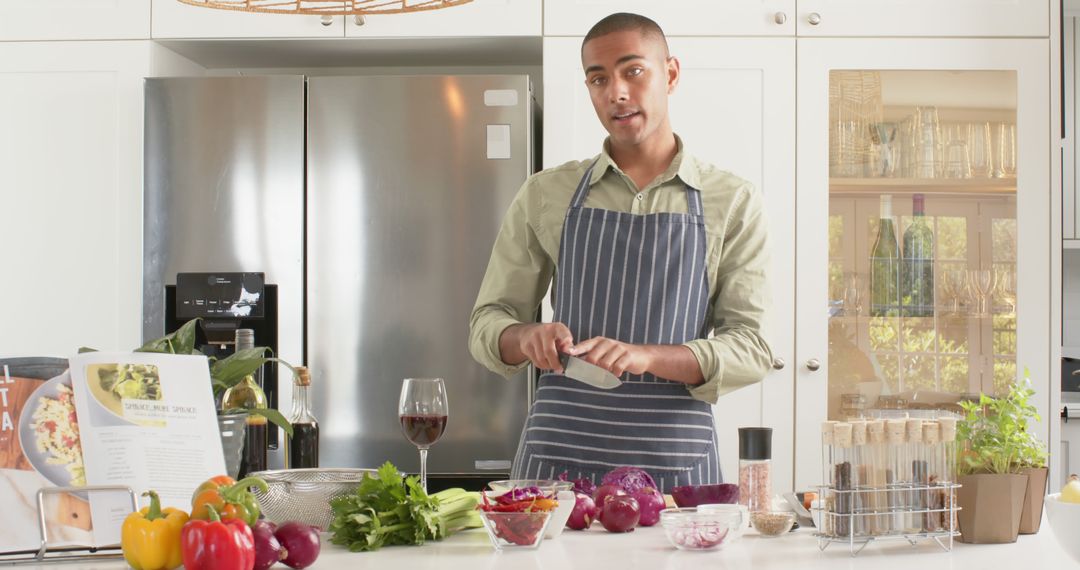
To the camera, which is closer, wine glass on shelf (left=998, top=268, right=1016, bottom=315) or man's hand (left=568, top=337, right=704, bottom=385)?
man's hand (left=568, top=337, right=704, bottom=385)

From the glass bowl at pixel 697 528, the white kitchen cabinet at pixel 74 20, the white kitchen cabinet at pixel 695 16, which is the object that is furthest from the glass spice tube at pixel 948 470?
the white kitchen cabinet at pixel 74 20

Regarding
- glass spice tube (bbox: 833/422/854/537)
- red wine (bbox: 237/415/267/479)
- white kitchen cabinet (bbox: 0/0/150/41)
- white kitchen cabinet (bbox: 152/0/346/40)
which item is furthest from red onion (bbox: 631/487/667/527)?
Answer: white kitchen cabinet (bbox: 0/0/150/41)

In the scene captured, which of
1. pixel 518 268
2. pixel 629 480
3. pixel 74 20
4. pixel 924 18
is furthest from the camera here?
pixel 74 20

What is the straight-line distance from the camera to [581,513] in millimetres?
1418

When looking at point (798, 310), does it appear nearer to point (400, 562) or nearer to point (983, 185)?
point (983, 185)

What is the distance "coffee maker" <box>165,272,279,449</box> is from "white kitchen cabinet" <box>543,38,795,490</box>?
0.83 metres

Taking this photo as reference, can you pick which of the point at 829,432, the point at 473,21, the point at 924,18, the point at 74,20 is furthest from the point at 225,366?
the point at 924,18

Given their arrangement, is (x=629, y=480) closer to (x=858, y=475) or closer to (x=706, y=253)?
(x=858, y=475)

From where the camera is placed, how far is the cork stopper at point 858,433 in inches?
51.1

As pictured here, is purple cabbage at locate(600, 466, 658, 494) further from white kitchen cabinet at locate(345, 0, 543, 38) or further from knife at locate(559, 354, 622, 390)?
white kitchen cabinet at locate(345, 0, 543, 38)

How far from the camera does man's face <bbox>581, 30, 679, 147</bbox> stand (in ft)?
6.26

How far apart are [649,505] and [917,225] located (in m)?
1.79

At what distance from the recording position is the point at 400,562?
1229 mm

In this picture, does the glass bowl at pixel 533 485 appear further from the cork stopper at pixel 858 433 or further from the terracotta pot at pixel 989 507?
the terracotta pot at pixel 989 507
